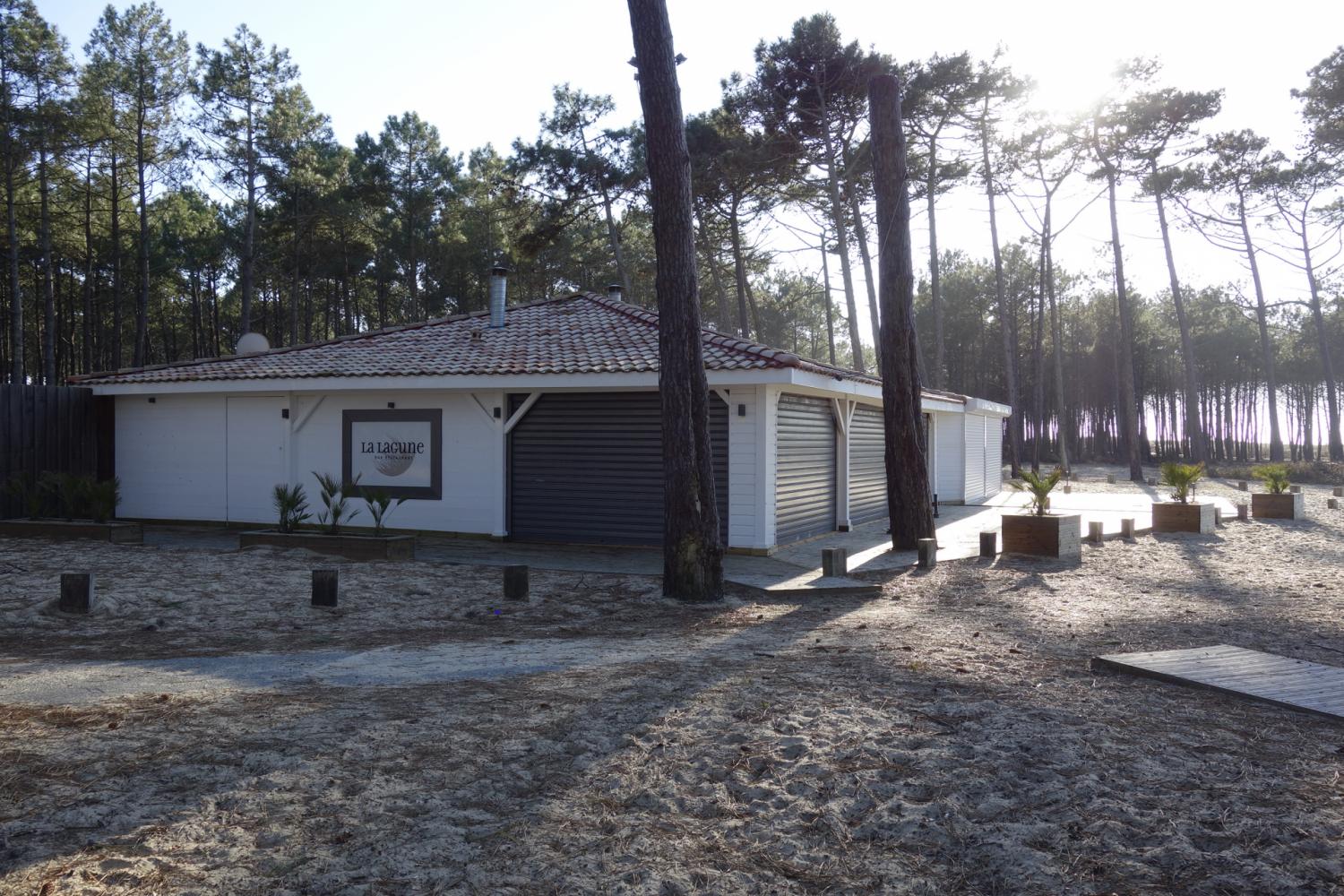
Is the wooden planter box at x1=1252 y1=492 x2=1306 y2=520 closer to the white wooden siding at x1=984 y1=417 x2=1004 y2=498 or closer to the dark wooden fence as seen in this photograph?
the white wooden siding at x1=984 y1=417 x2=1004 y2=498

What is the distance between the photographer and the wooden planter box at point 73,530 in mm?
12289

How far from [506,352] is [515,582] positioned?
5886mm

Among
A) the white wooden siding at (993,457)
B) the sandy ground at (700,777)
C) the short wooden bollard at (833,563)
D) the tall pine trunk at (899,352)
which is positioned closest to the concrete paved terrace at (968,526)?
the white wooden siding at (993,457)

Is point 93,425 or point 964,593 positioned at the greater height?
point 93,425

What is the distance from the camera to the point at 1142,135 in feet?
100

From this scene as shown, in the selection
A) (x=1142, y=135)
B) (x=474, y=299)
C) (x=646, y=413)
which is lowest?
(x=646, y=413)

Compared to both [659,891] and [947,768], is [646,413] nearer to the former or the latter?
[947,768]

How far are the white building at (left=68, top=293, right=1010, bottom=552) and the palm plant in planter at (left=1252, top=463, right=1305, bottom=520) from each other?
25.7 ft

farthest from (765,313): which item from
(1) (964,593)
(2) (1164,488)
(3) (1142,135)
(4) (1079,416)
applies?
(1) (964,593)

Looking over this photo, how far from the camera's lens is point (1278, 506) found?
1744 cm

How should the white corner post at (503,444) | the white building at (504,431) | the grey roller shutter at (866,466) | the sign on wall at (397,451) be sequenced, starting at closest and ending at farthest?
1. the white building at (504,431)
2. the white corner post at (503,444)
3. the sign on wall at (397,451)
4. the grey roller shutter at (866,466)

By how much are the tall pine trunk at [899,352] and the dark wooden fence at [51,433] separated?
491 inches

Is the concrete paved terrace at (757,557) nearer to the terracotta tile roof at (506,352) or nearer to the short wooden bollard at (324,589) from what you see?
the terracotta tile roof at (506,352)

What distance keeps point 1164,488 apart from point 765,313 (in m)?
28.5
